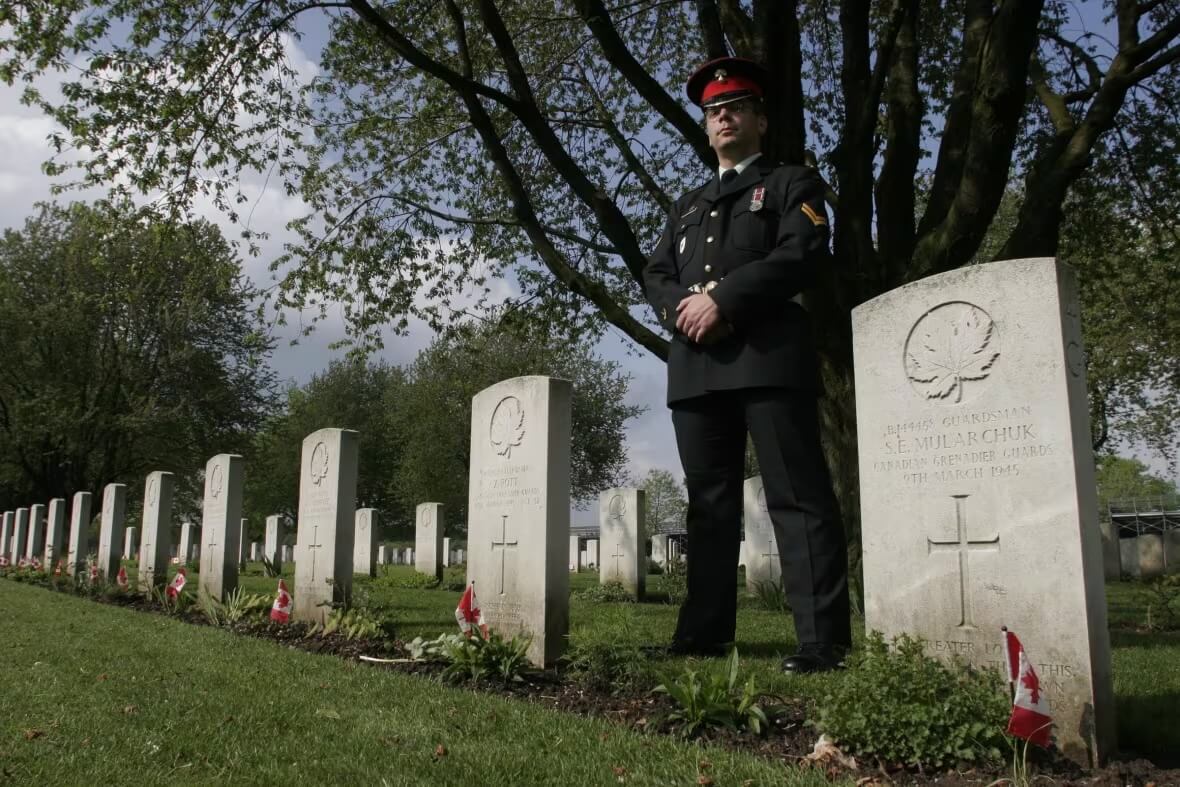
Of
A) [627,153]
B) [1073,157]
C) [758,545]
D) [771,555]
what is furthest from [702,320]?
[758,545]

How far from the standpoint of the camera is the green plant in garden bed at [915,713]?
309 cm

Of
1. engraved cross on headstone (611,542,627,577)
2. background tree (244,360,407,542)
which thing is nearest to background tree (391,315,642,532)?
background tree (244,360,407,542)

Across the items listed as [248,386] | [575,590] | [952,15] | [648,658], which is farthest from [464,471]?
[648,658]

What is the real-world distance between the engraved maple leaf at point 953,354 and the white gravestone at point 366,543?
681 inches

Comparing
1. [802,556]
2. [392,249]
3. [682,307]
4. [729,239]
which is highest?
[392,249]

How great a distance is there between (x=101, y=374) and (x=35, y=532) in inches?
271

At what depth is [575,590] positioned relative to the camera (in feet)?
44.9

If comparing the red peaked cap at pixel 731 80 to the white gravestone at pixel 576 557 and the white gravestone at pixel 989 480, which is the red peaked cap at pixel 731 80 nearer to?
the white gravestone at pixel 989 480

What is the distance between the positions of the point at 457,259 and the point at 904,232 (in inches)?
245

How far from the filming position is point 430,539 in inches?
747

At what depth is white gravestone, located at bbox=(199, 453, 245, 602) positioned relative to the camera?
10336 mm

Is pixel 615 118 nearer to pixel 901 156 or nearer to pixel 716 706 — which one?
pixel 901 156

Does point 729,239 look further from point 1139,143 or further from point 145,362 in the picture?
point 145,362

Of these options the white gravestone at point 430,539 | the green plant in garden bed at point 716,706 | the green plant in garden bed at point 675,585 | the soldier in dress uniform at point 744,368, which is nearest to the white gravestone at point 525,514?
the soldier in dress uniform at point 744,368
